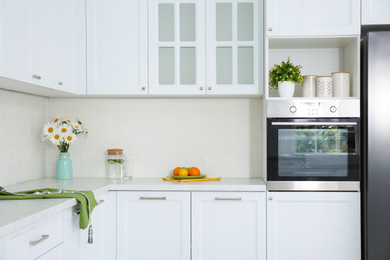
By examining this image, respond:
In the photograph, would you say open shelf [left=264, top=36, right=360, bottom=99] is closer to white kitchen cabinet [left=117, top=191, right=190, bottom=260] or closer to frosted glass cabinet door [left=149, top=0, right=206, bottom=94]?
frosted glass cabinet door [left=149, top=0, right=206, bottom=94]

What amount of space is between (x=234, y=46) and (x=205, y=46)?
0.70 feet

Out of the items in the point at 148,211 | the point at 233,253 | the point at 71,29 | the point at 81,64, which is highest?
the point at 71,29

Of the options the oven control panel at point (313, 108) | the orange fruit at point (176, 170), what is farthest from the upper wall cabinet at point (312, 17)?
the orange fruit at point (176, 170)

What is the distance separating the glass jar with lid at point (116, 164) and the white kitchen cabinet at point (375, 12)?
2018 mm

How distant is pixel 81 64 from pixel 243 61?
3.94 feet

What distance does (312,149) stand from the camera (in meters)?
2.90

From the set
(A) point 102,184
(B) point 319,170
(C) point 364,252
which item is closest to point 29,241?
(A) point 102,184

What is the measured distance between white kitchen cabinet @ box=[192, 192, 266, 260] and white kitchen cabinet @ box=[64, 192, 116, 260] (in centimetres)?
57

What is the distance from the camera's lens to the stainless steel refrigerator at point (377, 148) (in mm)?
2729

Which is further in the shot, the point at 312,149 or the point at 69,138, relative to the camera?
the point at 69,138

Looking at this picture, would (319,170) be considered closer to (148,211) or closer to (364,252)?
(364,252)

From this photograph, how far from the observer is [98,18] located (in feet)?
10.3

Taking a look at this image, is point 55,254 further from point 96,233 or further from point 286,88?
point 286,88

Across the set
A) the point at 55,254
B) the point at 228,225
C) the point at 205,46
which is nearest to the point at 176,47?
the point at 205,46
